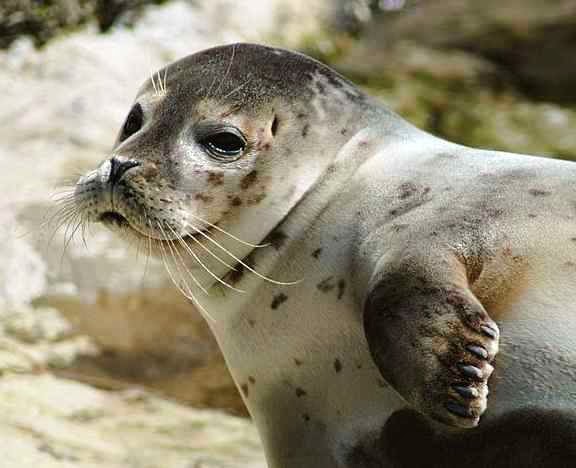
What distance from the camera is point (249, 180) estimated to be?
244 cm

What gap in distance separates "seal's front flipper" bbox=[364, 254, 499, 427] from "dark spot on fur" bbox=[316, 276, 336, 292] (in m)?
0.31

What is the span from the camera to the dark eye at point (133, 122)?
8.66 feet

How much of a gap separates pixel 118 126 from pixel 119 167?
3.56 meters

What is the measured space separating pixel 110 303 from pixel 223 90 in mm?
2357

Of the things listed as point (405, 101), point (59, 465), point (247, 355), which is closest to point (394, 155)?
point (247, 355)

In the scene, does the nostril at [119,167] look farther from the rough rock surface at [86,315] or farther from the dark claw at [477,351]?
the dark claw at [477,351]

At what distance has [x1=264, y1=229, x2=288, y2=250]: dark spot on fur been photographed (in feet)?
8.02

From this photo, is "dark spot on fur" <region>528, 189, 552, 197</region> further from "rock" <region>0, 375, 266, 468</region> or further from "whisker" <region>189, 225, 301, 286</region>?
"rock" <region>0, 375, 266, 468</region>

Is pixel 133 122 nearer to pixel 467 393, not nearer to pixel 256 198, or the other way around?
pixel 256 198

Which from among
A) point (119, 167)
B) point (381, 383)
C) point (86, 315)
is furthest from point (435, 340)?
point (86, 315)

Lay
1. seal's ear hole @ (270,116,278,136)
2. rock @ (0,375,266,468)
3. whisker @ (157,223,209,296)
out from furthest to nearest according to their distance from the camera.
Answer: rock @ (0,375,266,468) → seal's ear hole @ (270,116,278,136) → whisker @ (157,223,209,296)

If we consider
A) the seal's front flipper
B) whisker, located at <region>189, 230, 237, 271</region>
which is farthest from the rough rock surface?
the seal's front flipper

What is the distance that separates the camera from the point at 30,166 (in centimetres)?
534

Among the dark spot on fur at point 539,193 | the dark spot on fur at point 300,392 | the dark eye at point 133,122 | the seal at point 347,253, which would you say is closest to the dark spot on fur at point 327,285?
the seal at point 347,253
